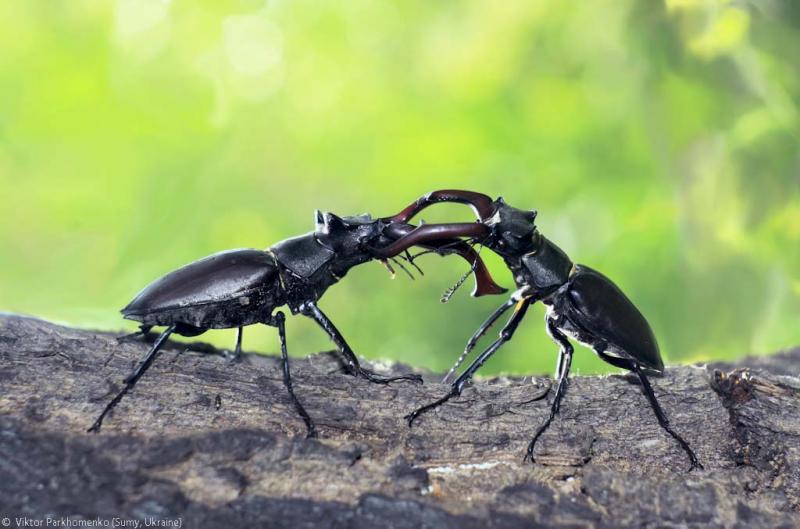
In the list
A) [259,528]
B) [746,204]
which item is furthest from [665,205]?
[259,528]

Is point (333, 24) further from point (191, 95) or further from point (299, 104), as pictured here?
point (191, 95)

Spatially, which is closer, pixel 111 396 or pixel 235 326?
pixel 111 396

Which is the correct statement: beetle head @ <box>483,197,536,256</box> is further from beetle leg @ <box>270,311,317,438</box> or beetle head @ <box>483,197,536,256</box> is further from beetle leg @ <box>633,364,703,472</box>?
beetle leg @ <box>270,311,317,438</box>

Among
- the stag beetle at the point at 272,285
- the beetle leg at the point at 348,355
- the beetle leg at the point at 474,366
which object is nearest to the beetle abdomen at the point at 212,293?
the stag beetle at the point at 272,285

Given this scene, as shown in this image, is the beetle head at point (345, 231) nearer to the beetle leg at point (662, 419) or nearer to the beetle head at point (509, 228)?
the beetle head at point (509, 228)

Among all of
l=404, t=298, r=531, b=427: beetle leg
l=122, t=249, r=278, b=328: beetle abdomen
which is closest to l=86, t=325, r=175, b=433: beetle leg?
l=122, t=249, r=278, b=328: beetle abdomen
